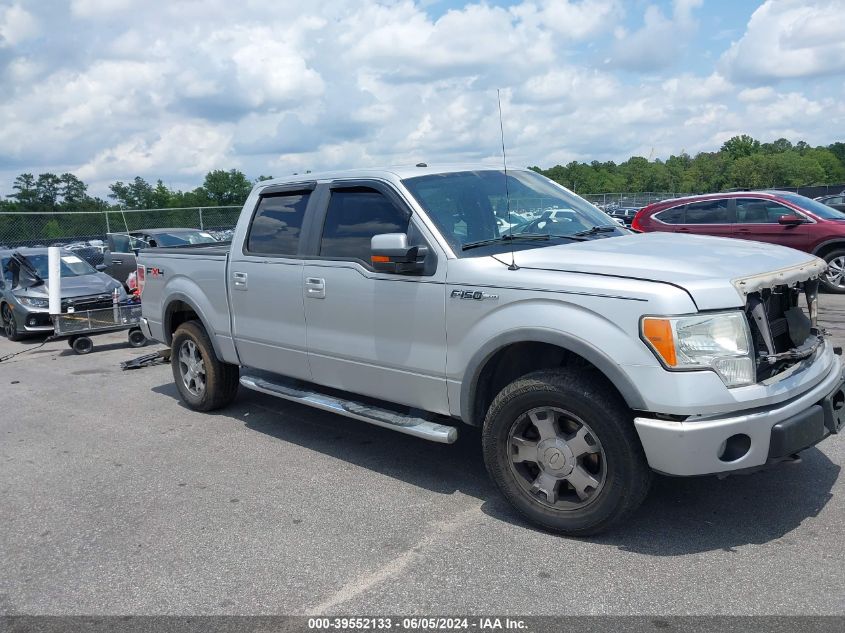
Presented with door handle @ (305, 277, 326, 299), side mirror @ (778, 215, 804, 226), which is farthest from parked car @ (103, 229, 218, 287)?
side mirror @ (778, 215, 804, 226)

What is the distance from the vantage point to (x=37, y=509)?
4.69 metres

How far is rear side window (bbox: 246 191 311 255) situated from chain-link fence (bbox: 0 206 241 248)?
54.4 ft

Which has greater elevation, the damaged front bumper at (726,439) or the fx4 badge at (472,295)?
the fx4 badge at (472,295)

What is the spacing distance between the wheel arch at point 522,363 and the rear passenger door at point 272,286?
1559 millimetres

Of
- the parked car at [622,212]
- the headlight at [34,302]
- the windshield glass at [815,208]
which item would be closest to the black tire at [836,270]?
the windshield glass at [815,208]

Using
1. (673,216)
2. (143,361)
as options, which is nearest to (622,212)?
(673,216)

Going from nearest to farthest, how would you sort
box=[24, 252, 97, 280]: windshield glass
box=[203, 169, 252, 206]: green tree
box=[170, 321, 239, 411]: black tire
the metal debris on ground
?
box=[170, 321, 239, 411]: black tire
the metal debris on ground
box=[24, 252, 97, 280]: windshield glass
box=[203, 169, 252, 206]: green tree

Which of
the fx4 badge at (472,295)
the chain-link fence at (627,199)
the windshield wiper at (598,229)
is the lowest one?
the fx4 badge at (472,295)

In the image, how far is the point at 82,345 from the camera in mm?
10383

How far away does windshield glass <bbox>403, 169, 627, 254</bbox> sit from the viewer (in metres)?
4.63

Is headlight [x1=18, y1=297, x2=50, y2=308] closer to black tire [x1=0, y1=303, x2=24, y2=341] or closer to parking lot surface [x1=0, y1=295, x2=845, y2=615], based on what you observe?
black tire [x1=0, y1=303, x2=24, y2=341]

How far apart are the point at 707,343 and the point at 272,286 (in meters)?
3.23

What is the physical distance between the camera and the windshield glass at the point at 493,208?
463 cm

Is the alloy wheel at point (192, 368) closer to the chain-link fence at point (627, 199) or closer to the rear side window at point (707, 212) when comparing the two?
the rear side window at point (707, 212)
